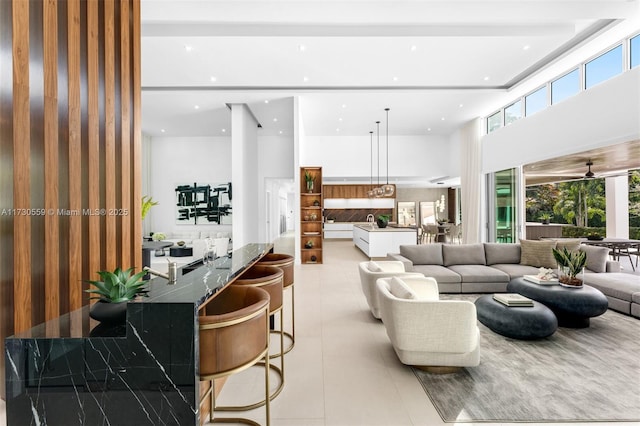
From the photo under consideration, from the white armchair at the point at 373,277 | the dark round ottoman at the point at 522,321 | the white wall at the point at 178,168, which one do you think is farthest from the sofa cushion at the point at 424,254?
the white wall at the point at 178,168

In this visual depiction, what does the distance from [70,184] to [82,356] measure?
1.20m

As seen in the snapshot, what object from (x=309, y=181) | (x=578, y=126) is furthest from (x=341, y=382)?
(x=578, y=126)

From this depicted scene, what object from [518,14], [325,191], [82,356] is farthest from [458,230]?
[82,356]

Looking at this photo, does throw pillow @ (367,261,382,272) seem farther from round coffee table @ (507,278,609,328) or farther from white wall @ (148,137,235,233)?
white wall @ (148,137,235,233)

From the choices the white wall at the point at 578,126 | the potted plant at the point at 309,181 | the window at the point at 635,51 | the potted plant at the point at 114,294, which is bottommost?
the potted plant at the point at 114,294

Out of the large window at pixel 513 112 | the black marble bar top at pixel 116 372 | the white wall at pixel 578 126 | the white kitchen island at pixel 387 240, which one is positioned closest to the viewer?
the black marble bar top at pixel 116 372

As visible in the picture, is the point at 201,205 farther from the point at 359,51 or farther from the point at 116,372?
the point at 116,372

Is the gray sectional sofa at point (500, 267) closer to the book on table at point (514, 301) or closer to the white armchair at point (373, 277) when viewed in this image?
the white armchair at point (373, 277)

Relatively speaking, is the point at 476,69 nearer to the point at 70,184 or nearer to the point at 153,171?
the point at 70,184

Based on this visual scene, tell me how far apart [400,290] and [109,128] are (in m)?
2.78

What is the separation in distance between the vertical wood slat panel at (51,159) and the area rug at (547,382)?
8.81ft

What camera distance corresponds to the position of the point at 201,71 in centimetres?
523

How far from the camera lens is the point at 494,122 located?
7.70m

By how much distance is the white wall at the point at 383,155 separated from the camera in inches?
385
